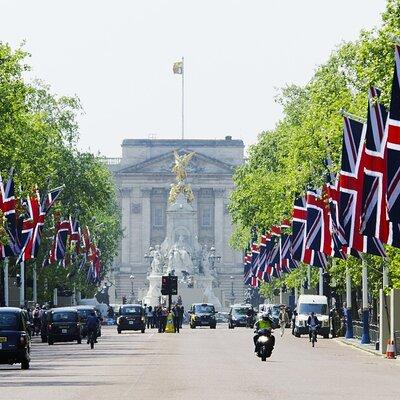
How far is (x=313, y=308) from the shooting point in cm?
9469

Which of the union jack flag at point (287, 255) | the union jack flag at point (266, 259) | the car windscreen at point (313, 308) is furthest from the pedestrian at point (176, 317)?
the car windscreen at point (313, 308)

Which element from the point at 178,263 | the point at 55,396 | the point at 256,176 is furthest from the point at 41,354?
the point at 178,263

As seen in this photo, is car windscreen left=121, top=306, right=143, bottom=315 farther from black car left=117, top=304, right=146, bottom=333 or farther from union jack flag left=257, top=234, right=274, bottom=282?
union jack flag left=257, top=234, right=274, bottom=282

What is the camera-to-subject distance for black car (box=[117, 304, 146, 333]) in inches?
4186

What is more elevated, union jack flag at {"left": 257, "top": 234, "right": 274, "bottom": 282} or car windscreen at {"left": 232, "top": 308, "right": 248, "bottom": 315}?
union jack flag at {"left": 257, "top": 234, "right": 274, "bottom": 282}

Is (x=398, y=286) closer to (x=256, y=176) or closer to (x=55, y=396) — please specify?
(x=55, y=396)

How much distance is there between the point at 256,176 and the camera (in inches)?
4621

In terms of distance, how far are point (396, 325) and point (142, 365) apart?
14259 millimetres

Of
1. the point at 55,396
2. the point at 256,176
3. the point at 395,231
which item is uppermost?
the point at 256,176

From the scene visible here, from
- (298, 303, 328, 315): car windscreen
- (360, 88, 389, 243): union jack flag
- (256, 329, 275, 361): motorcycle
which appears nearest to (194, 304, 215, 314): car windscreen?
(298, 303, 328, 315): car windscreen

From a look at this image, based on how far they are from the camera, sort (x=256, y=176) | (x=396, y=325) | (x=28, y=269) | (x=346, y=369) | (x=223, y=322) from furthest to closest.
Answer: (x=223, y=322)
(x=256, y=176)
(x=28, y=269)
(x=396, y=325)
(x=346, y=369)

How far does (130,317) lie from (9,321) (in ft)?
182

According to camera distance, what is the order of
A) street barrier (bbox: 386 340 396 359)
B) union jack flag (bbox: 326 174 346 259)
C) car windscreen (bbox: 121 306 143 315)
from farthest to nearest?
1. car windscreen (bbox: 121 306 143 315)
2. union jack flag (bbox: 326 174 346 259)
3. street barrier (bbox: 386 340 396 359)

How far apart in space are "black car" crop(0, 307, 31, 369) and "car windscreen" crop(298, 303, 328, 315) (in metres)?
44.6
